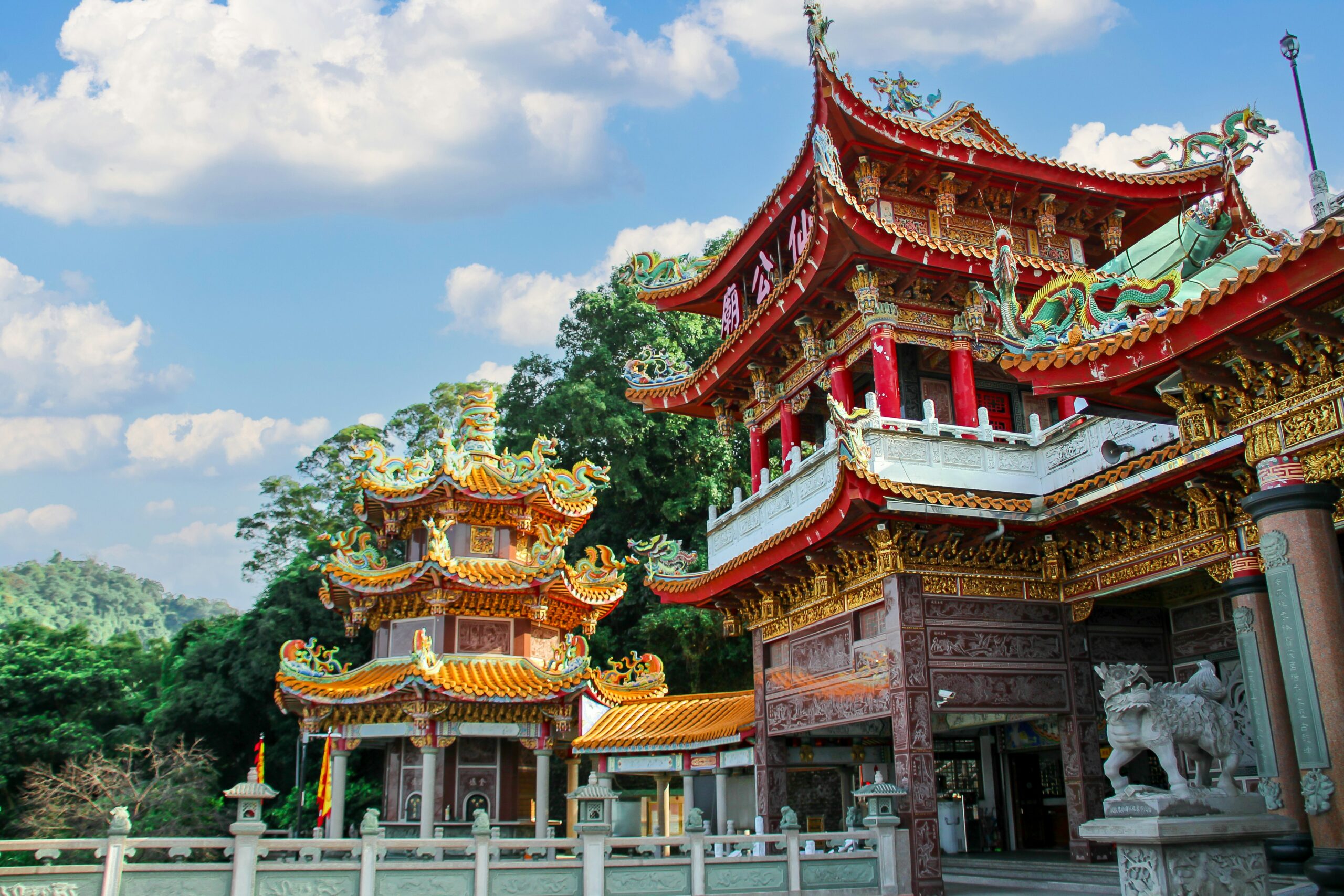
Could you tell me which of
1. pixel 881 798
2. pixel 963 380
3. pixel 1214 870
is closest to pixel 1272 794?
pixel 1214 870

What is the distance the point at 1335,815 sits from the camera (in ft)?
25.1

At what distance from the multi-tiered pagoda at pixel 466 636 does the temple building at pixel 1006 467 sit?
3.72 meters

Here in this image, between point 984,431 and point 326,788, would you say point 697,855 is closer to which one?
point 984,431

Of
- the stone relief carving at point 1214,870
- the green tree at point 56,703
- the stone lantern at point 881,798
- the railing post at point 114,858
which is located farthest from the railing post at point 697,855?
the green tree at point 56,703

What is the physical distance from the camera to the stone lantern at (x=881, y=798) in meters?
11.0

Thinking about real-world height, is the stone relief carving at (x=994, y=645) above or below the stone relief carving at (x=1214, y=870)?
above

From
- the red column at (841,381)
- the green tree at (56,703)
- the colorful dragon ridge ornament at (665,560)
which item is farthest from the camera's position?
the green tree at (56,703)

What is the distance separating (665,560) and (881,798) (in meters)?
6.02

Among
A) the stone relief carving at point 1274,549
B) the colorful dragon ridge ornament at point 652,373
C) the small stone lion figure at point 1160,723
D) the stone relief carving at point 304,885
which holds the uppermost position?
the colorful dragon ridge ornament at point 652,373

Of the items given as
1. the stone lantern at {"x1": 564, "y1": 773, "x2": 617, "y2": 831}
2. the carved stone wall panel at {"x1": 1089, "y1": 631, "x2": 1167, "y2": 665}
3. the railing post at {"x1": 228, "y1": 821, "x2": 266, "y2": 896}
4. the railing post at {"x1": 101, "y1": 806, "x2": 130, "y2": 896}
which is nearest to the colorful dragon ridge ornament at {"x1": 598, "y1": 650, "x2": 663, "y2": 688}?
the stone lantern at {"x1": 564, "y1": 773, "x2": 617, "y2": 831}

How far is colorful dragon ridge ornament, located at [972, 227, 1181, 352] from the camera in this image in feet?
31.7

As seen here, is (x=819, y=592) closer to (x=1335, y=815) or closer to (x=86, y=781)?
(x=1335, y=815)

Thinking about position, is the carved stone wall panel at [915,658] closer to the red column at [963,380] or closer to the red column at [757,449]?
the red column at [963,380]

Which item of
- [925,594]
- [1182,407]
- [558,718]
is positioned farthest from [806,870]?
[558,718]
